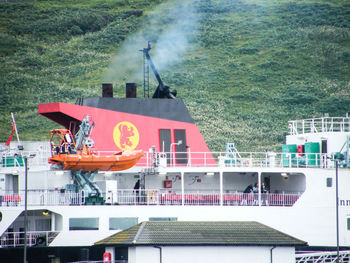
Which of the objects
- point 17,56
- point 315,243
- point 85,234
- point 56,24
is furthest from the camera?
point 56,24

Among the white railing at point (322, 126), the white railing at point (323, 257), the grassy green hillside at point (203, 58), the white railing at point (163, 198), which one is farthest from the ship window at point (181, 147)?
the grassy green hillside at point (203, 58)

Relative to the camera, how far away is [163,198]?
37438mm

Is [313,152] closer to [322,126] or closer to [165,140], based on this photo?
[322,126]

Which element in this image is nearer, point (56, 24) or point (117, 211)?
point (117, 211)

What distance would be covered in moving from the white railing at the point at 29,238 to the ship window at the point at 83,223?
37.3 inches

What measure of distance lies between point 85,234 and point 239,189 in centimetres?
911

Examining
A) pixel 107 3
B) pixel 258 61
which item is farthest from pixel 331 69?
pixel 107 3

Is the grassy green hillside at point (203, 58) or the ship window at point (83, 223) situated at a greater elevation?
the grassy green hillside at point (203, 58)

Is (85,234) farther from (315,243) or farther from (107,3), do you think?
(107,3)

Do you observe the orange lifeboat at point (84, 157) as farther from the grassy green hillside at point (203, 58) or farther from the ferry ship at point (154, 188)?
the grassy green hillside at point (203, 58)

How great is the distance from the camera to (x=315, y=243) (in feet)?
125

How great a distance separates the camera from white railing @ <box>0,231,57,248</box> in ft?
117

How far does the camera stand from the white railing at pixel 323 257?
3641cm

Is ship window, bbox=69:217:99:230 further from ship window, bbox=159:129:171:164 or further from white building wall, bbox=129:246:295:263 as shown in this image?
ship window, bbox=159:129:171:164
